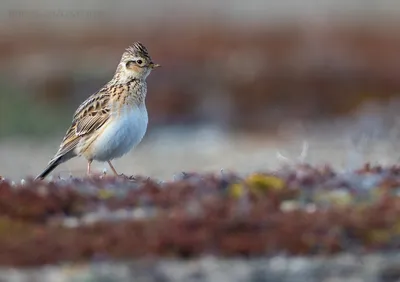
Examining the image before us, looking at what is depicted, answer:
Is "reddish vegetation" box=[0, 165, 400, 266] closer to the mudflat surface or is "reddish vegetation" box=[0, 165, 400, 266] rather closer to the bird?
the bird

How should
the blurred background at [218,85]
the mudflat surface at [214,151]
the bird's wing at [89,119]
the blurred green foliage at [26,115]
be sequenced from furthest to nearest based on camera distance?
the blurred green foliage at [26,115] < the blurred background at [218,85] < the mudflat surface at [214,151] < the bird's wing at [89,119]

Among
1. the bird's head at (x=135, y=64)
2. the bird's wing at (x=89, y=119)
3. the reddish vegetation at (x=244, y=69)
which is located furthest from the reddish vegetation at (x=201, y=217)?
the reddish vegetation at (x=244, y=69)

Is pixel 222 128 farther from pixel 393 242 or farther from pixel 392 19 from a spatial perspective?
pixel 393 242

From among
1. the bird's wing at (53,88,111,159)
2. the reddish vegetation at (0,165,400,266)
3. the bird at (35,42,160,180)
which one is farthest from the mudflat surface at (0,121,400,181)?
the reddish vegetation at (0,165,400,266)

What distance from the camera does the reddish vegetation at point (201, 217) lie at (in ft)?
30.3

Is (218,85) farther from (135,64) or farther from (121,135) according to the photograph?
(121,135)

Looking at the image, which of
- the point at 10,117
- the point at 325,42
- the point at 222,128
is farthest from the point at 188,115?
the point at 325,42

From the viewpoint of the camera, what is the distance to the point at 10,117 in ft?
104

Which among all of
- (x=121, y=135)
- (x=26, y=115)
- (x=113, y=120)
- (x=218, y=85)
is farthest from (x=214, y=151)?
(x=121, y=135)

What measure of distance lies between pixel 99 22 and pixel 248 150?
2074 centimetres

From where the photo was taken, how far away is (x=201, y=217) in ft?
31.4

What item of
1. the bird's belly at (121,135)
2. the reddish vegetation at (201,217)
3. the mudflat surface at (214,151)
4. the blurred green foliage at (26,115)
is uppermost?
the blurred green foliage at (26,115)

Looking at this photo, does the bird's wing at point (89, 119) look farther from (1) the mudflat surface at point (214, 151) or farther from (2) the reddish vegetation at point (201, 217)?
(1) the mudflat surface at point (214, 151)

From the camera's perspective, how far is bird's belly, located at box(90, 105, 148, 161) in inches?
541
